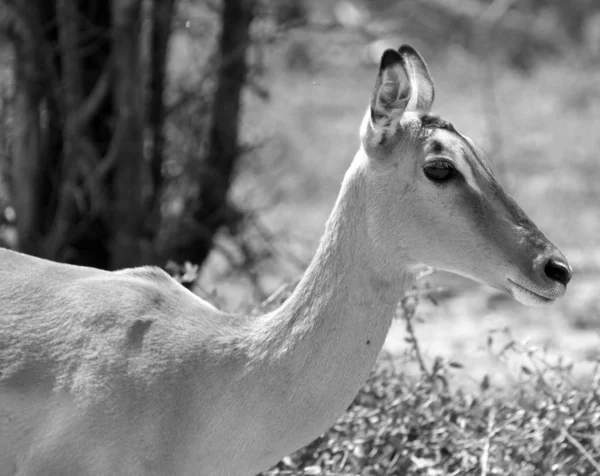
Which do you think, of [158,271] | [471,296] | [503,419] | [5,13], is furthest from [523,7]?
[158,271]

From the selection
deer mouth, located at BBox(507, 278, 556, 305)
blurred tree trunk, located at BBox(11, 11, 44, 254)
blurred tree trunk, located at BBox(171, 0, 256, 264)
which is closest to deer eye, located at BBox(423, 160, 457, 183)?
deer mouth, located at BBox(507, 278, 556, 305)

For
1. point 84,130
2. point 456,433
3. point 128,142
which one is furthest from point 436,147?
point 84,130

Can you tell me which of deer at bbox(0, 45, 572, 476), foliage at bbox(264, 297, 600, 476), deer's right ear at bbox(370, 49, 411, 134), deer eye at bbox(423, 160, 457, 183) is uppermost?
deer's right ear at bbox(370, 49, 411, 134)

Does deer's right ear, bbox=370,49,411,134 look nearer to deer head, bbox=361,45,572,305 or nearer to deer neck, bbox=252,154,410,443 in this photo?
deer head, bbox=361,45,572,305

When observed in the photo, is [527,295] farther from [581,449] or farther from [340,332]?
[581,449]

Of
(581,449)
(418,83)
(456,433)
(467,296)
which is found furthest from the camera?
(467,296)

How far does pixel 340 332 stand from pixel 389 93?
1.89 ft

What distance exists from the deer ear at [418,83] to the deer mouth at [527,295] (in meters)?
0.52

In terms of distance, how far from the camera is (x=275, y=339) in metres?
2.85

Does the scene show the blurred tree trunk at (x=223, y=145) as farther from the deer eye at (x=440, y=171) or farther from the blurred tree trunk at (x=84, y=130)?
the deer eye at (x=440, y=171)

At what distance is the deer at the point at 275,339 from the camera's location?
8.84ft

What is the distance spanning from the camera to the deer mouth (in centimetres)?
263

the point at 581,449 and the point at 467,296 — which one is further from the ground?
the point at 581,449

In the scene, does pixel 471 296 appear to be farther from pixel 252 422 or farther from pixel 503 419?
pixel 252 422
